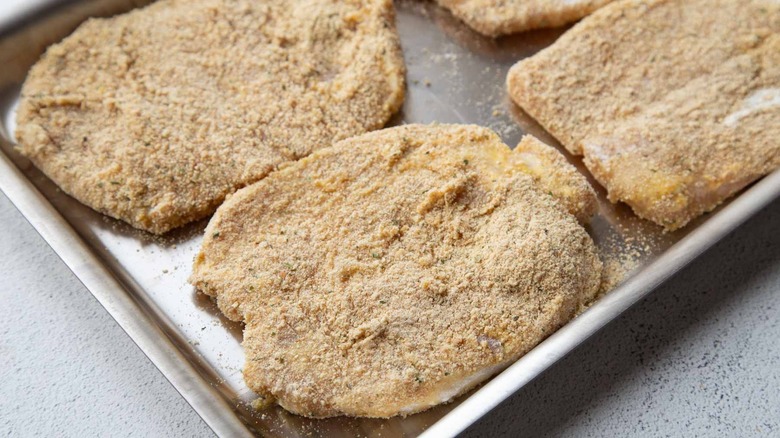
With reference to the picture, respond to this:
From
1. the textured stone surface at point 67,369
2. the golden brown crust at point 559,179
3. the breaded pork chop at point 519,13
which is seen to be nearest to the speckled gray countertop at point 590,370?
the textured stone surface at point 67,369

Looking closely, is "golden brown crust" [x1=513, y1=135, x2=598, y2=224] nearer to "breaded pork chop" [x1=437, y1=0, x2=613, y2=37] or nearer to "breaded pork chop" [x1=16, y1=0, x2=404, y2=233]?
"breaded pork chop" [x1=16, y1=0, x2=404, y2=233]

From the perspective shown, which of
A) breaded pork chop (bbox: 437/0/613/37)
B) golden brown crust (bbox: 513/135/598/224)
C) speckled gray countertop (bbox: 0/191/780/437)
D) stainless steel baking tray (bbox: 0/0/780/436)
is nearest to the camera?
stainless steel baking tray (bbox: 0/0/780/436)

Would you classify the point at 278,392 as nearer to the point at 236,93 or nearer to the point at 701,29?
the point at 236,93

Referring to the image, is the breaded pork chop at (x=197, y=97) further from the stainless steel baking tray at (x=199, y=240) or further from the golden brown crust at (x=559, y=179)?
the golden brown crust at (x=559, y=179)

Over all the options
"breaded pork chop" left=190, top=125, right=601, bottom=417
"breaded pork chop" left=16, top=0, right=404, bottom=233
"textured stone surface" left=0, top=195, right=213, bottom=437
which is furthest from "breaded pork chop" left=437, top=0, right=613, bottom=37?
"textured stone surface" left=0, top=195, right=213, bottom=437

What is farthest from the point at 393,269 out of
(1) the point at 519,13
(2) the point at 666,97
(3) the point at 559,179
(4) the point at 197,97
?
(1) the point at 519,13

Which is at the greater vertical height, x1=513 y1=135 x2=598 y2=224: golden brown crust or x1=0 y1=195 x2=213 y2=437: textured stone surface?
x1=513 y1=135 x2=598 y2=224: golden brown crust

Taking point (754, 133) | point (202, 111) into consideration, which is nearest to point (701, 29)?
point (754, 133)
